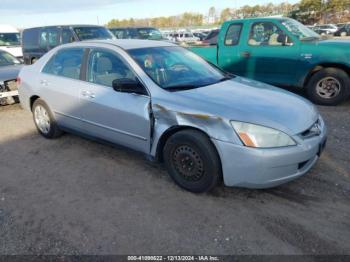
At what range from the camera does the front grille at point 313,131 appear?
3.17 meters

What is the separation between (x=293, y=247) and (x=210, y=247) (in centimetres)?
67

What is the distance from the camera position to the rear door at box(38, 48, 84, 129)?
4391 millimetres

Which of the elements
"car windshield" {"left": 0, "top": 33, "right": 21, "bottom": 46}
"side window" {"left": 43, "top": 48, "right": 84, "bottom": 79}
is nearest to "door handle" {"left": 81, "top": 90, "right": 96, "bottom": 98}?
"side window" {"left": 43, "top": 48, "right": 84, "bottom": 79}

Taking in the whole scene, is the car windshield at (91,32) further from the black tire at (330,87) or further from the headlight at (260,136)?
the headlight at (260,136)

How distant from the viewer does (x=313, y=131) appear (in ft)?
10.9

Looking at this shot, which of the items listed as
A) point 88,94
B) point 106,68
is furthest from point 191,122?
point 88,94

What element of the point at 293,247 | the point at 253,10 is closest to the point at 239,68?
the point at 293,247

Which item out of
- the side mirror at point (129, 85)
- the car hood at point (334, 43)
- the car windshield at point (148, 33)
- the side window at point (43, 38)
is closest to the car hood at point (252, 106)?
the side mirror at point (129, 85)

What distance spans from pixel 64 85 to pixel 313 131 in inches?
128

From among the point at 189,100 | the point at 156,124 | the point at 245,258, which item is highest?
the point at 189,100

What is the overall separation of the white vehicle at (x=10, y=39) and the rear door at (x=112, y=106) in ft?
40.3

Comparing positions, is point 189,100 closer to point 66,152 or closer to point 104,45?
point 104,45

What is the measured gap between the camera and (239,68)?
7465mm

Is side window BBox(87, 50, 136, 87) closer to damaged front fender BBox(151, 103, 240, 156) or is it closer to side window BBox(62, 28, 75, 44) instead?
damaged front fender BBox(151, 103, 240, 156)
